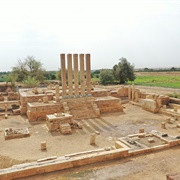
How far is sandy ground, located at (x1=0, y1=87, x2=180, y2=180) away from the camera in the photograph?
6777 millimetres

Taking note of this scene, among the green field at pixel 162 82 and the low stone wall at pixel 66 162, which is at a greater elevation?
the green field at pixel 162 82

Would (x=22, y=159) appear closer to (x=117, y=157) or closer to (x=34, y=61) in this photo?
(x=117, y=157)

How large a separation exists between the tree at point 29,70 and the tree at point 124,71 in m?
15.9

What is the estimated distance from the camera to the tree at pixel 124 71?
44.7 metres

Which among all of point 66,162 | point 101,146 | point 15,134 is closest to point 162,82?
point 101,146

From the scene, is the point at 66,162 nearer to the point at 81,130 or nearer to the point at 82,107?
the point at 81,130

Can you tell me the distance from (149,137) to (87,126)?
585cm

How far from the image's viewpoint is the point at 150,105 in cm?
1903

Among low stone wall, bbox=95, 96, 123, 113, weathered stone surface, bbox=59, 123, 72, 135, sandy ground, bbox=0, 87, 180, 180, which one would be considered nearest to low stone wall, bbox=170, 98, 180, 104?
sandy ground, bbox=0, 87, 180, 180

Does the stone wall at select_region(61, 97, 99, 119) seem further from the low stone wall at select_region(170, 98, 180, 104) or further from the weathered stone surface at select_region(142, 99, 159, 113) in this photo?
the low stone wall at select_region(170, 98, 180, 104)

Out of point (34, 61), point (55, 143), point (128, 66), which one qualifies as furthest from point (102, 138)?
point (34, 61)

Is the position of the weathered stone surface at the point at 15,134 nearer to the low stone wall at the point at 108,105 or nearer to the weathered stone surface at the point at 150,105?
the low stone wall at the point at 108,105

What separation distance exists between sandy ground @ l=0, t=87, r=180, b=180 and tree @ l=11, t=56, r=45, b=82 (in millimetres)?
26933

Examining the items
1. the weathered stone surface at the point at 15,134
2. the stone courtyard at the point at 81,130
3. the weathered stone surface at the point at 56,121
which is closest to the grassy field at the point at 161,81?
the stone courtyard at the point at 81,130
